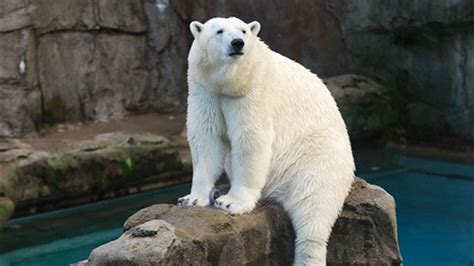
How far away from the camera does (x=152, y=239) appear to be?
147 inches

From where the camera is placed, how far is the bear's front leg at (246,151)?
4.11m

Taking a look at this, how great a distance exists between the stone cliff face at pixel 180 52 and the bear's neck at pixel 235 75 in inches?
204

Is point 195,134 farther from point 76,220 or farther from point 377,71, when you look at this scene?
point 377,71

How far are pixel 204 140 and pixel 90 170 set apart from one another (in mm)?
4027

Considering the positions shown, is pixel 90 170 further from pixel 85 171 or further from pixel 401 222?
pixel 401 222

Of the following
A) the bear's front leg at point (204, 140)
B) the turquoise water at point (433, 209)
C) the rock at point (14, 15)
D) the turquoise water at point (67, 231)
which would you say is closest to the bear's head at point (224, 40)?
the bear's front leg at point (204, 140)

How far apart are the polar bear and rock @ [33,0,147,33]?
538 centimetres

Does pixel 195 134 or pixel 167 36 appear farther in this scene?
pixel 167 36

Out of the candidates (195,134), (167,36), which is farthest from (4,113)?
(195,134)

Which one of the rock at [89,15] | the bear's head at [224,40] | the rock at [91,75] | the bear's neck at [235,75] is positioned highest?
the bear's head at [224,40]

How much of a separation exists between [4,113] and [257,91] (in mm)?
5333

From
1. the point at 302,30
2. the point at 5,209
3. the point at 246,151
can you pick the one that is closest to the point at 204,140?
the point at 246,151

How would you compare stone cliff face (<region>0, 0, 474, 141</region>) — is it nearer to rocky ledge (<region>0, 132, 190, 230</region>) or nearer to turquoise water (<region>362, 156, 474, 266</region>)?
turquoise water (<region>362, 156, 474, 266</region>)

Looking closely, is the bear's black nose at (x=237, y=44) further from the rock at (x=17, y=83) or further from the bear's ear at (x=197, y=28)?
the rock at (x=17, y=83)
